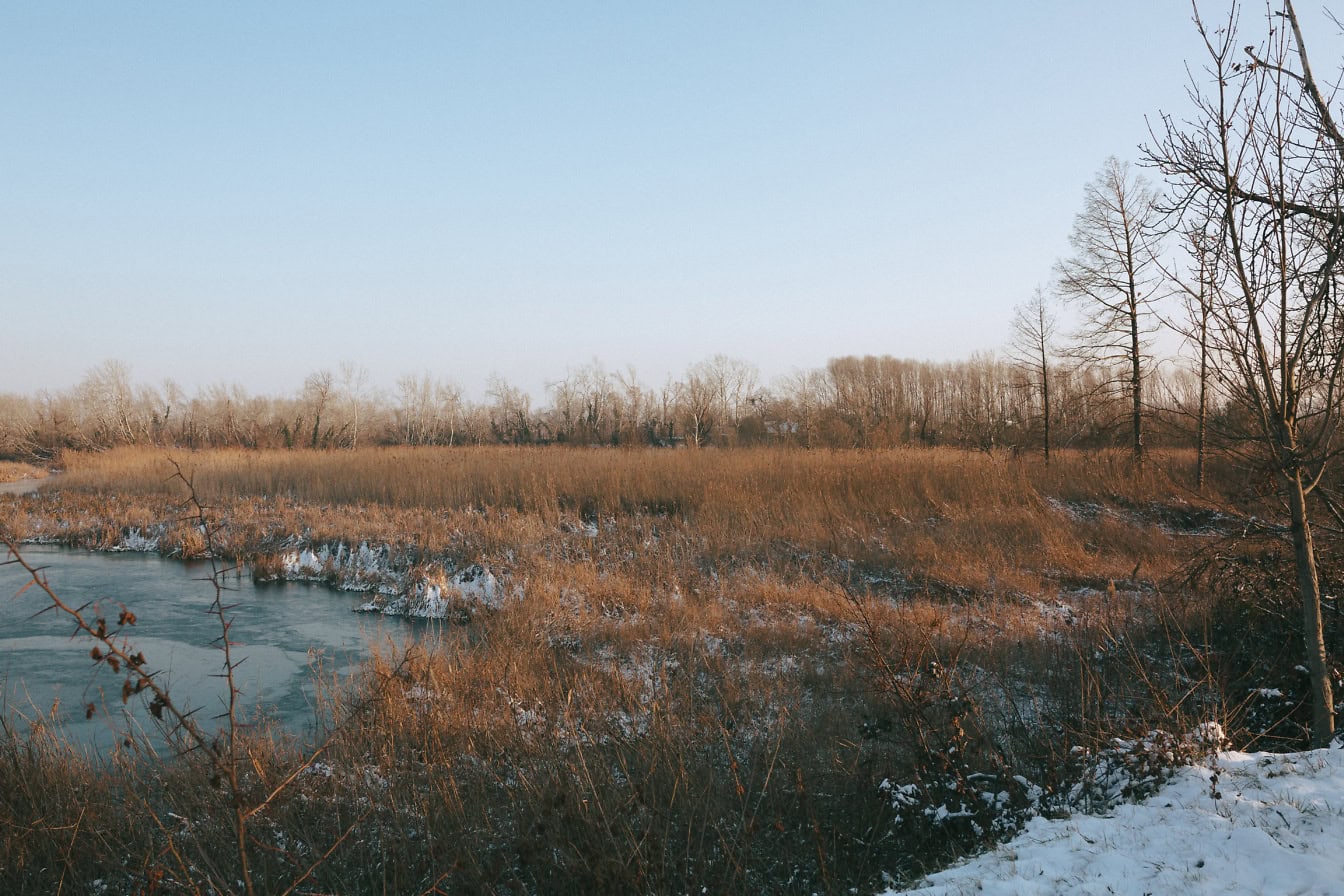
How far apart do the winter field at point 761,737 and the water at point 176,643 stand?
0.38 metres

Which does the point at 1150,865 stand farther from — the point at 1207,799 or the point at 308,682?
the point at 308,682

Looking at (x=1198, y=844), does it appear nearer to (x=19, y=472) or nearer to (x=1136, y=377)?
(x=1136, y=377)

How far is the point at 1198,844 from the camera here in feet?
10.3

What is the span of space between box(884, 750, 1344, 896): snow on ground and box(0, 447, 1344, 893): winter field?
0.01 m

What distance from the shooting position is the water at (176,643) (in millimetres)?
6961

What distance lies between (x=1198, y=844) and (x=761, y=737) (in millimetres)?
2852

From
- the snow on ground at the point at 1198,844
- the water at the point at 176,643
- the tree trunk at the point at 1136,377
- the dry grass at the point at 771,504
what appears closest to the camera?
the snow on ground at the point at 1198,844

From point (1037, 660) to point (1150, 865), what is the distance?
4390 mm

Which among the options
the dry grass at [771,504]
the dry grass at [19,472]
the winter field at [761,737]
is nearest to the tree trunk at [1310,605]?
the winter field at [761,737]

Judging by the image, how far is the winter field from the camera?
11.9 ft

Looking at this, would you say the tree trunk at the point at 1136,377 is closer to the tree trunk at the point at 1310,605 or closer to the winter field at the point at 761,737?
the winter field at the point at 761,737

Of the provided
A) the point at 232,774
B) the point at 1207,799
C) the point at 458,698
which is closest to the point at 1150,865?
the point at 1207,799

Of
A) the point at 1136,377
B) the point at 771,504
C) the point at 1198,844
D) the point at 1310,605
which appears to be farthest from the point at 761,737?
the point at 1136,377

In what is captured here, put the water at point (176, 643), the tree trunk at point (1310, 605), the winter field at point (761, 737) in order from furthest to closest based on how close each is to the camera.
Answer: the water at point (176, 643) < the tree trunk at point (1310, 605) < the winter field at point (761, 737)
